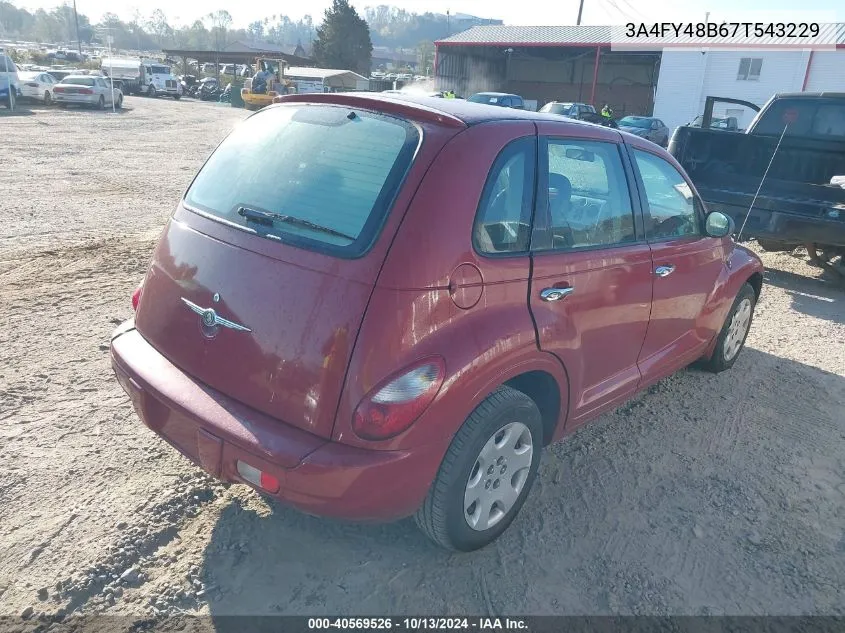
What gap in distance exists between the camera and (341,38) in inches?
2419

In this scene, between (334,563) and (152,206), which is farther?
(152,206)

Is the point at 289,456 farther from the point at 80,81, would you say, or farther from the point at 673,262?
the point at 80,81

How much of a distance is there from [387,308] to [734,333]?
11.9 ft

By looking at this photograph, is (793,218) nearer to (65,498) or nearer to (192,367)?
(192,367)

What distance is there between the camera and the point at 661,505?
332cm

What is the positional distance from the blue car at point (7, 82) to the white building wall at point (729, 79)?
30.8 meters

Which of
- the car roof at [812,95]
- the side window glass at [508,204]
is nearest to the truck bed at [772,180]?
the car roof at [812,95]

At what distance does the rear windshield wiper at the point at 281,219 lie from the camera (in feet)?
8.08

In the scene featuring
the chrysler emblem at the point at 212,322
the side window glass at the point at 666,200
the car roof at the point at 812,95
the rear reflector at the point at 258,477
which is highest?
the car roof at the point at 812,95

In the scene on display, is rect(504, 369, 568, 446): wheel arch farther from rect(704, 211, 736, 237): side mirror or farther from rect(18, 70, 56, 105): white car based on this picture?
rect(18, 70, 56, 105): white car

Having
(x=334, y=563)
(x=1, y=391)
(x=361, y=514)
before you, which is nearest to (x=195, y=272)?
(x=361, y=514)

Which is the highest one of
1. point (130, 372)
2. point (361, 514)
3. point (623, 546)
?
point (130, 372)

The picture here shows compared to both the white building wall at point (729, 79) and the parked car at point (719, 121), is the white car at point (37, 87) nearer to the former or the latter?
the parked car at point (719, 121)

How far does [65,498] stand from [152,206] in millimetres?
Result: 7085
